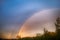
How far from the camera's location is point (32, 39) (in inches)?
52.4

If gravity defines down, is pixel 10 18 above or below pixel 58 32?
above

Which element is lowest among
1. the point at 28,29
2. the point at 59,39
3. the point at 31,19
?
the point at 59,39

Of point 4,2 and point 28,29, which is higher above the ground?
point 4,2

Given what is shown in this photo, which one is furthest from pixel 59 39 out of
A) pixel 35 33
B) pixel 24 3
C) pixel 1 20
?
pixel 1 20

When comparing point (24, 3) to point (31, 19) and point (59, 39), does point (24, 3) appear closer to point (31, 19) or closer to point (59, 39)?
point (31, 19)

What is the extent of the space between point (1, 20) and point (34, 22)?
40 cm

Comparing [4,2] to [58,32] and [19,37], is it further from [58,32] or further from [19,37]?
[58,32]

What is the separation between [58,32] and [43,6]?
35cm

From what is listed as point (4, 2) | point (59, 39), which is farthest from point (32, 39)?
point (4, 2)

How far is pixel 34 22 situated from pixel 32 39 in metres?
0.20

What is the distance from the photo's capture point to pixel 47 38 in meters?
1.32

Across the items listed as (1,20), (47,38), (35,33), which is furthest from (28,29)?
(1,20)

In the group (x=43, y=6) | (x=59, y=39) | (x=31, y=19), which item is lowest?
(x=59, y=39)

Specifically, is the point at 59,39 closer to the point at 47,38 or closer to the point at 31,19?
the point at 47,38
